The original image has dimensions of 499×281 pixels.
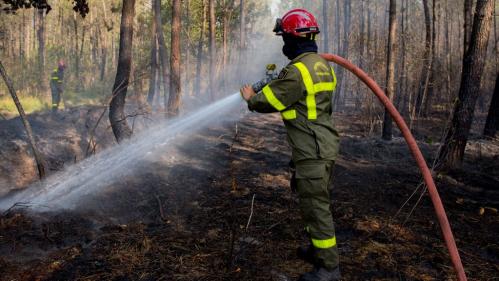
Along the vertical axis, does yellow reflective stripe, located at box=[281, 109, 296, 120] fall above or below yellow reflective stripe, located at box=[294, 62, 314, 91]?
below

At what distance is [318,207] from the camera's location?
2945 mm

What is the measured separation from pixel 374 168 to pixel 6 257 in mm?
6517

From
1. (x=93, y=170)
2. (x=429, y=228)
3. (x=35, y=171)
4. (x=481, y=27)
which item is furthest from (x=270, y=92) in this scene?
(x=35, y=171)

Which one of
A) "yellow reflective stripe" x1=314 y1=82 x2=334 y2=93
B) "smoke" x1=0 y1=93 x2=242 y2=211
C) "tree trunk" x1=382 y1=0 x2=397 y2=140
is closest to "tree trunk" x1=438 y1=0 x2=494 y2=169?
"tree trunk" x1=382 y1=0 x2=397 y2=140

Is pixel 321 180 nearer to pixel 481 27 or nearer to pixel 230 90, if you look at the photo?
pixel 481 27

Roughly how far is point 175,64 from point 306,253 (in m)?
10.3

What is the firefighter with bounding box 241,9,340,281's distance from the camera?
2.91 metres

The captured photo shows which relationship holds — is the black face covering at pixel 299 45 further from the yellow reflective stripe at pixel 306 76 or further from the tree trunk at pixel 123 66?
the tree trunk at pixel 123 66

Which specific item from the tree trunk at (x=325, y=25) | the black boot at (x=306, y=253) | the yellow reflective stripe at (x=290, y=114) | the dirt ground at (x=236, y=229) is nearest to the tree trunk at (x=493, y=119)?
the dirt ground at (x=236, y=229)

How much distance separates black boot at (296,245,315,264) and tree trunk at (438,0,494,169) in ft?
→ 16.1

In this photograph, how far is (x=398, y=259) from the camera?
3.46m

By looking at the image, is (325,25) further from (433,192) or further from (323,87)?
(433,192)

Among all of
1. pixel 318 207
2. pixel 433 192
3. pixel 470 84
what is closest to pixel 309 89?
pixel 318 207

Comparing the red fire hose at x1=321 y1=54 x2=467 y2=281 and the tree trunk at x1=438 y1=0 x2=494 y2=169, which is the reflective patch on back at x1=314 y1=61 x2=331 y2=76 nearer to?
the red fire hose at x1=321 y1=54 x2=467 y2=281
